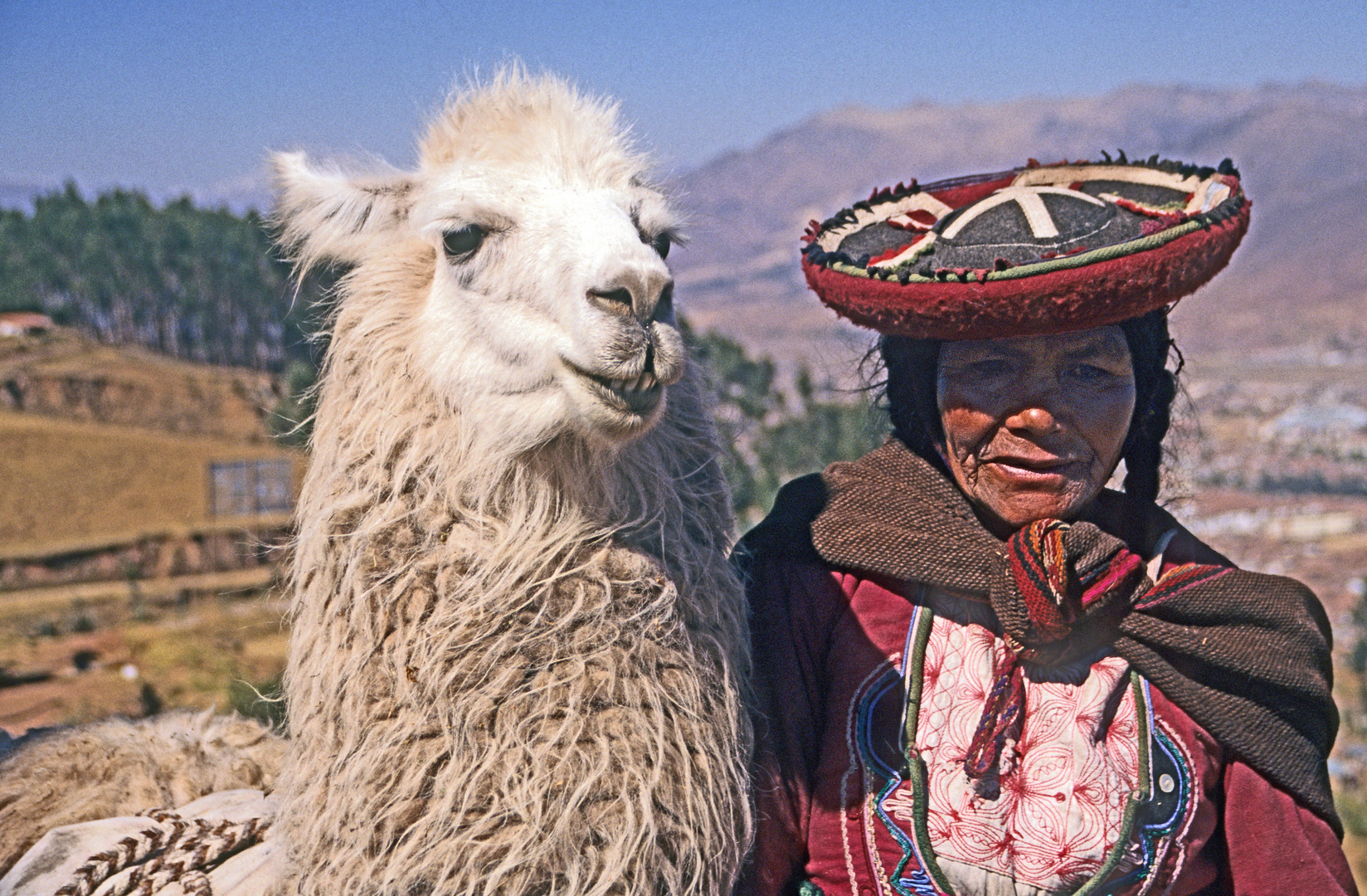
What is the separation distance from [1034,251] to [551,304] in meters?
0.85

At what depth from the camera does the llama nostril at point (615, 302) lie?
175 cm

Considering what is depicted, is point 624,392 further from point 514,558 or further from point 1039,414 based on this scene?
point 1039,414

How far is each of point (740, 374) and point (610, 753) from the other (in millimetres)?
18889

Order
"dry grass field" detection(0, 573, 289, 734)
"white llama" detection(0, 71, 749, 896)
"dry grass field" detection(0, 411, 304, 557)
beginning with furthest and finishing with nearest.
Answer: "dry grass field" detection(0, 411, 304, 557) < "dry grass field" detection(0, 573, 289, 734) < "white llama" detection(0, 71, 749, 896)

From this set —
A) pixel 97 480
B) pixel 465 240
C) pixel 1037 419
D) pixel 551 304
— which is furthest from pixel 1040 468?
pixel 97 480

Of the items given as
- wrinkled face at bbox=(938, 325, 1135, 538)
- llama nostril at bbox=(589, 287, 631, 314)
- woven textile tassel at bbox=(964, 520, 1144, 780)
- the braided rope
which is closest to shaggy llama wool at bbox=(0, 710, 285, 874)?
the braided rope

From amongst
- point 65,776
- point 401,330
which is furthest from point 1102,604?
point 65,776

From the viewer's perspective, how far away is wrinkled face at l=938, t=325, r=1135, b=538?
197cm

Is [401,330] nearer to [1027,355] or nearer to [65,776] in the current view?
[1027,355]

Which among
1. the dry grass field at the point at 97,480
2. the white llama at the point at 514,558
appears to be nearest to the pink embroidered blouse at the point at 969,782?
the white llama at the point at 514,558

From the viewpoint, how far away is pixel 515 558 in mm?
1897

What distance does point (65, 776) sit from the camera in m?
2.41

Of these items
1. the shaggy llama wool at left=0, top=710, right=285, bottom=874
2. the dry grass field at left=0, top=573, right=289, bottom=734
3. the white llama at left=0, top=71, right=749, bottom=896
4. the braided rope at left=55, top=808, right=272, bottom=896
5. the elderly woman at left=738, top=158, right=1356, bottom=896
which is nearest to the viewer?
the white llama at left=0, top=71, right=749, bottom=896

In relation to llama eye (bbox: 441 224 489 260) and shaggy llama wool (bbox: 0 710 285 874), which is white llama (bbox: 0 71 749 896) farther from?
shaggy llama wool (bbox: 0 710 285 874)
